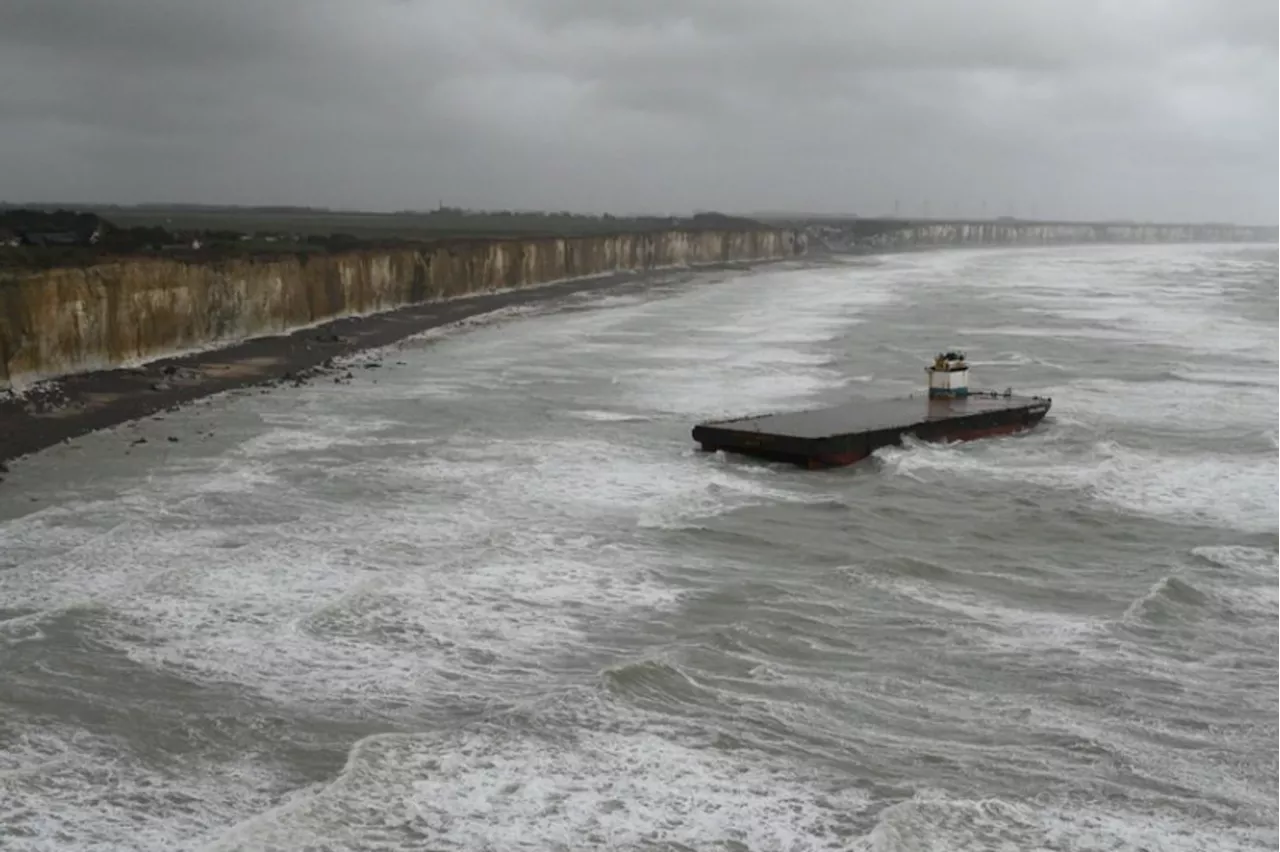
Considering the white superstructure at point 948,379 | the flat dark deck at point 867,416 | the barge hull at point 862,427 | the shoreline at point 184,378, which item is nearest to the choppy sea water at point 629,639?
the barge hull at point 862,427

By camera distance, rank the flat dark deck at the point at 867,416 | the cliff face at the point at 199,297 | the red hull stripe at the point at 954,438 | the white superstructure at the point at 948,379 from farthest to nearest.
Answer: the cliff face at the point at 199,297 → the white superstructure at the point at 948,379 → the flat dark deck at the point at 867,416 → the red hull stripe at the point at 954,438

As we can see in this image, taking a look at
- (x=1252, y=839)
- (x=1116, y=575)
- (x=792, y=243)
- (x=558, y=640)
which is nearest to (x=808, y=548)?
(x=1116, y=575)

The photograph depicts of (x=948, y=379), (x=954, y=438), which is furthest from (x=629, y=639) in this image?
(x=948, y=379)

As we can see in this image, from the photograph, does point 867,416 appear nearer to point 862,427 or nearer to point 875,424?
point 875,424

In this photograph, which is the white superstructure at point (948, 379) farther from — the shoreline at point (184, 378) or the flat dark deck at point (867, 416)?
the shoreline at point (184, 378)

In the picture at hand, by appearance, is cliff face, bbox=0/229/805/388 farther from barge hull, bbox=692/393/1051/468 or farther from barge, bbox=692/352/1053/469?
barge hull, bbox=692/393/1051/468

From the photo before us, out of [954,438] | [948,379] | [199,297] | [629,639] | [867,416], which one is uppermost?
[199,297]

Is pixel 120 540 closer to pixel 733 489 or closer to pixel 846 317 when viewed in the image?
pixel 733 489
